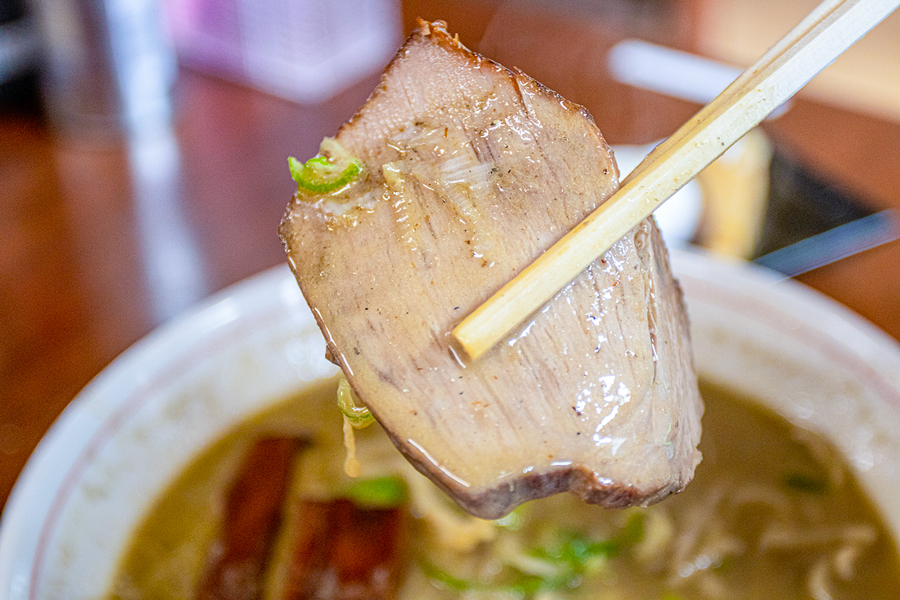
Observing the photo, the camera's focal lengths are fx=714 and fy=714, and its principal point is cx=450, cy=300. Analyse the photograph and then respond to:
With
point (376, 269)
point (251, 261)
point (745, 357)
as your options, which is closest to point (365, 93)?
point (251, 261)

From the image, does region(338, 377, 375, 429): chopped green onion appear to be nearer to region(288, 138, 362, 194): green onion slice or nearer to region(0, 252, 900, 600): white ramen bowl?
region(288, 138, 362, 194): green onion slice

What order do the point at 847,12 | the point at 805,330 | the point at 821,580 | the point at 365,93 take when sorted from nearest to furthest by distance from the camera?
the point at 847,12 < the point at 821,580 < the point at 805,330 < the point at 365,93

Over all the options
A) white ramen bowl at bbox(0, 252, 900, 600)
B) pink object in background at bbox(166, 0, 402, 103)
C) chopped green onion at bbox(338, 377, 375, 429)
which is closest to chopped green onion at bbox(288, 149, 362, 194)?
chopped green onion at bbox(338, 377, 375, 429)

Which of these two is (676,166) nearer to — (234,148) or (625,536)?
(625,536)

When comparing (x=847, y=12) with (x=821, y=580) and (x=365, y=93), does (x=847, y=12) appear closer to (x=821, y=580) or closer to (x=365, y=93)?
(x=821, y=580)

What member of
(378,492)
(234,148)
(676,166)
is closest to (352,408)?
(676,166)

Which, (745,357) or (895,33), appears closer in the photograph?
(745,357)

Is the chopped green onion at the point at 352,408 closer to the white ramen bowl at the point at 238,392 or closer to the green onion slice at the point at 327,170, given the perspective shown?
the green onion slice at the point at 327,170

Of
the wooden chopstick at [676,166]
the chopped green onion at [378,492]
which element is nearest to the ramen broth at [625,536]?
the chopped green onion at [378,492]

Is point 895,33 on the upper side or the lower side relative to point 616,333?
lower
